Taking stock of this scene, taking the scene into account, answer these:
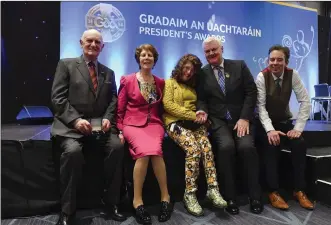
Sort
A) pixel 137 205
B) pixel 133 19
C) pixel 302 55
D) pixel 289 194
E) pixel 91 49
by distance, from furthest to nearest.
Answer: pixel 302 55 → pixel 133 19 → pixel 289 194 → pixel 91 49 → pixel 137 205

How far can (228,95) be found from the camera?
7.46 ft

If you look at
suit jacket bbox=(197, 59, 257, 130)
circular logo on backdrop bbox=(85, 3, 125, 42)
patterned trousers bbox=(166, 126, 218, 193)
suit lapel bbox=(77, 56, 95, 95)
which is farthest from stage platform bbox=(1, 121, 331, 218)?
circular logo on backdrop bbox=(85, 3, 125, 42)

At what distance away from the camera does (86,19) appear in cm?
409

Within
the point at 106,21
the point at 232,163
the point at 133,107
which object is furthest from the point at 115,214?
the point at 106,21

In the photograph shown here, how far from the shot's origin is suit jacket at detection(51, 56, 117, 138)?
193cm

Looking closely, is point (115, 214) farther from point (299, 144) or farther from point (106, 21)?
point (106, 21)

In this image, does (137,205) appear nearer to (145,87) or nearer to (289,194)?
(145,87)

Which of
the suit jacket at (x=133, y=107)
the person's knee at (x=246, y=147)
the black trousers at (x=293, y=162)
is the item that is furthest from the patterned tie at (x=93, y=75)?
the black trousers at (x=293, y=162)

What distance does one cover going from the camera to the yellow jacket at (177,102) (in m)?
2.12

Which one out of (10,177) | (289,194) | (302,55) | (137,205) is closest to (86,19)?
(10,177)

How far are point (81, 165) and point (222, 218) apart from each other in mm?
1055

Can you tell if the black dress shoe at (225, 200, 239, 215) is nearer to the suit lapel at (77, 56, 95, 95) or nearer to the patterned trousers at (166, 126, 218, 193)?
A: the patterned trousers at (166, 126, 218, 193)

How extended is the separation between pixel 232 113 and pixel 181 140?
52 cm

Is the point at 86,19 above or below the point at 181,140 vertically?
above
